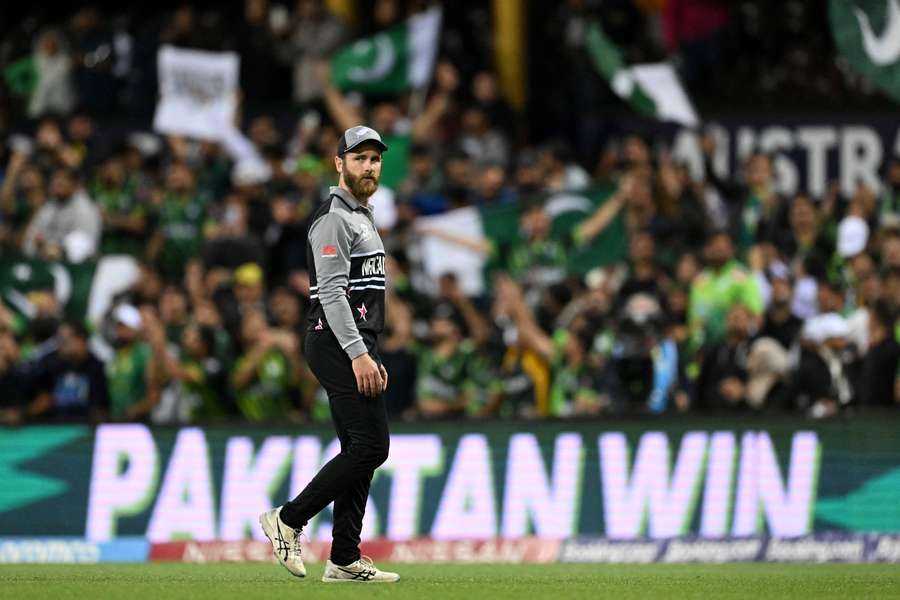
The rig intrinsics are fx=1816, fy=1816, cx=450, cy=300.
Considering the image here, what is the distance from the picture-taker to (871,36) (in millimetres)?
13586

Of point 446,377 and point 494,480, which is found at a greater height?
point 446,377

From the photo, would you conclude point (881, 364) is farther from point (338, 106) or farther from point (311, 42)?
point (311, 42)

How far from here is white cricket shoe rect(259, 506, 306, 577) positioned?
946 cm

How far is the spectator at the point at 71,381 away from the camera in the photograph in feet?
49.9

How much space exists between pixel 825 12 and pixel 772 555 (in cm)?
1097

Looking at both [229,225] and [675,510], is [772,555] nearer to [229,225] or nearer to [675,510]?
[675,510]

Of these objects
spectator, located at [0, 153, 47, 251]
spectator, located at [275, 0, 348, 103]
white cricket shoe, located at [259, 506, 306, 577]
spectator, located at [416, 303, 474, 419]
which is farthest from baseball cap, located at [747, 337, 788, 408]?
spectator, located at [0, 153, 47, 251]

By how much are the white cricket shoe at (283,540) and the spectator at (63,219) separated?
8.75m

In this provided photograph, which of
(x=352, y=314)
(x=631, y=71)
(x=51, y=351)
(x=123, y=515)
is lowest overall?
(x=123, y=515)

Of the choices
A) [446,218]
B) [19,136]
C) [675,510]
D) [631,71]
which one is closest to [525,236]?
[446,218]

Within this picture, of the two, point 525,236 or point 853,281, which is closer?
point 853,281

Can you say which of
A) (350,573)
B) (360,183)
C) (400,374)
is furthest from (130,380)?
(360,183)

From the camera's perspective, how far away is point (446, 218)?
17.2 metres

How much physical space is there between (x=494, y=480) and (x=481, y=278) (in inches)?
140
